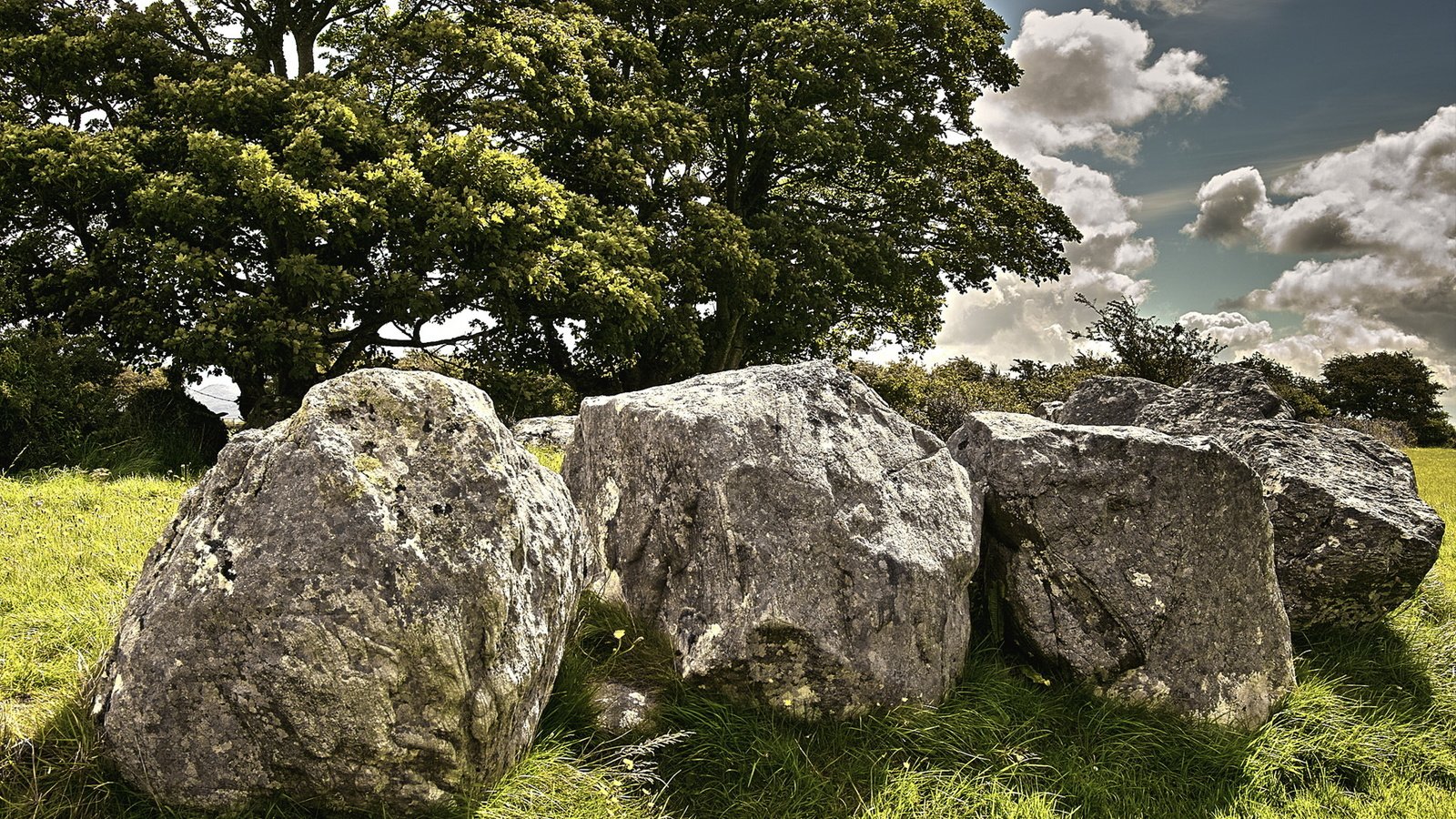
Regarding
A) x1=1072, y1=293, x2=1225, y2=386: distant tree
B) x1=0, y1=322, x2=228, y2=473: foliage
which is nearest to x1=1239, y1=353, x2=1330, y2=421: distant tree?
x1=1072, y1=293, x2=1225, y2=386: distant tree

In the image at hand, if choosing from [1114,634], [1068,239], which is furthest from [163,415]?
[1068,239]

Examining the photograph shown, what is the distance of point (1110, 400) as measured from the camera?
9.02m

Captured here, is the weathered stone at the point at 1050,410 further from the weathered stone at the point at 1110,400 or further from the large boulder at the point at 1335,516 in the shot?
the large boulder at the point at 1335,516

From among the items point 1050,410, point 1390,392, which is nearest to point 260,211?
point 1050,410

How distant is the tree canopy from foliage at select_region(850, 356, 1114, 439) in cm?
206

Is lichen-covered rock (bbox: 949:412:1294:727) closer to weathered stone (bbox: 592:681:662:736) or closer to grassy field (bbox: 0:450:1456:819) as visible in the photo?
grassy field (bbox: 0:450:1456:819)

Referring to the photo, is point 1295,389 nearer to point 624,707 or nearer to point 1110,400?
point 1110,400

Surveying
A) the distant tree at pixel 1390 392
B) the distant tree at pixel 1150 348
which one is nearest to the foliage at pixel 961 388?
the distant tree at pixel 1150 348

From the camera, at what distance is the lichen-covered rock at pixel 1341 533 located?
7.04 metres

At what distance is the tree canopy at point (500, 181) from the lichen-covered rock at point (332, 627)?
921 centimetres

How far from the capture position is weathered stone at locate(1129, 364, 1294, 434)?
8.24 m

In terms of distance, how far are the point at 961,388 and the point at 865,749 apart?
17.1 meters

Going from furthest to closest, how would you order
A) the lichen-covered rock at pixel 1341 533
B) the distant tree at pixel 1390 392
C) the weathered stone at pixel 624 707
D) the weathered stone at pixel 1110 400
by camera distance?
1. the distant tree at pixel 1390 392
2. the weathered stone at pixel 1110 400
3. the lichen-covered rock at pixel 1341 533
4. the weathered stone at pixel 624 707

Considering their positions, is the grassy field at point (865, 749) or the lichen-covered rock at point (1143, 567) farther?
the lichen-covered rock at point (1143, 567)
